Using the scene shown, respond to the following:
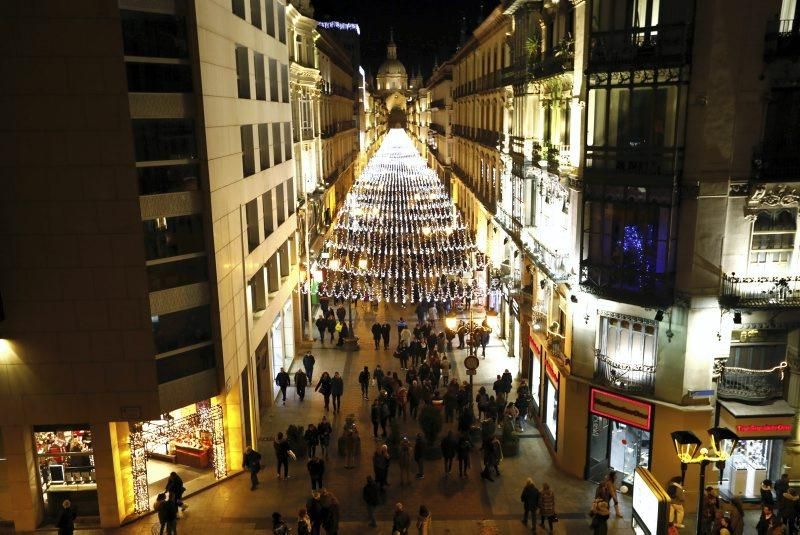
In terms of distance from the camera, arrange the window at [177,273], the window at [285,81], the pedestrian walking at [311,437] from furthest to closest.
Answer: the window at [285,81] → the pedestrian walking at [311,437] → the window at [177,273]

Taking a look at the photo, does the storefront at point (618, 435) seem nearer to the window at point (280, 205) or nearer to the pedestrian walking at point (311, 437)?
the pedestrian walking at point (311, 437)

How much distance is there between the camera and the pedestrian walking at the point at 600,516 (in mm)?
15320

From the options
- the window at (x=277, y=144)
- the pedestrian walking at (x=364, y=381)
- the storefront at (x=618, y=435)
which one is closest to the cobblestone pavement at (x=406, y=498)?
the storefront at (x=618, y=435)

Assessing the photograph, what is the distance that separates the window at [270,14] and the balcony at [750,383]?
63.9ft

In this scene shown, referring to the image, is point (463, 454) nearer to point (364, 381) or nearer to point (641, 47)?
point (364, 381)

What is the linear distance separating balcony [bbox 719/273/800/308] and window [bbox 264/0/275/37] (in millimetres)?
18230

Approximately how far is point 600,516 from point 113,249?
12.9 meters

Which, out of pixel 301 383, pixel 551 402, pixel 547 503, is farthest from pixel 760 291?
pixel 301 383

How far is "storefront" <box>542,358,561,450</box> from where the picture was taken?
802 inches

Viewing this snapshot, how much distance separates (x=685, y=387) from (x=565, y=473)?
4.63 m

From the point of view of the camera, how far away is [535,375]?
24.0 m

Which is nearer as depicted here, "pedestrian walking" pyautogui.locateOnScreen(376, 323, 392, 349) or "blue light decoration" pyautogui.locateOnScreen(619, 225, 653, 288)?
"blue light decoration" pyautogui.locateOnScreen(619, 225, 653, 288)

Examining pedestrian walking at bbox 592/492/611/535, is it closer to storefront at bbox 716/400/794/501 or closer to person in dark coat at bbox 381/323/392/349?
storefront at bbox 716/400/794/501

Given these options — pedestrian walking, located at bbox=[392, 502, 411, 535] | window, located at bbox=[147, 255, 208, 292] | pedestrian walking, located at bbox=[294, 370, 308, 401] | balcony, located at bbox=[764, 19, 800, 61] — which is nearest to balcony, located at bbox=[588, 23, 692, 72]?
balcony, located at bbox=[764, 19, 800, 61]
